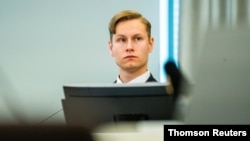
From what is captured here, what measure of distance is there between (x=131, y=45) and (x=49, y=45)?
39cm

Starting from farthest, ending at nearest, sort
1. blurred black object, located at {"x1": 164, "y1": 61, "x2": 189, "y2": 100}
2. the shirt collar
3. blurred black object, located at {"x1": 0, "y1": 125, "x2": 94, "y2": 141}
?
1. the shirt collar
2. blurred black object, located at {"x1": 164, "y1": 61, "x2": 189, "y2": 100}
3. blurred black object, located at {"x1": 0, "y1": 125, "x2": 94, "y2": 141}

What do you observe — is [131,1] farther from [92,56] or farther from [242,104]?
[242,104]

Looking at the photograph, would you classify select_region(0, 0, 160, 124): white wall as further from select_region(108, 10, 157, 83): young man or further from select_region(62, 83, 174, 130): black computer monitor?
select_region(62, 83, 174, 130): black computer monitor

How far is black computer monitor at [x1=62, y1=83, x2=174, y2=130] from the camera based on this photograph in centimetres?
106

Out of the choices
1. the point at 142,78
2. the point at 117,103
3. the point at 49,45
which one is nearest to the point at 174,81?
the point at 117,103

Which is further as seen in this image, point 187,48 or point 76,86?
point 187,48

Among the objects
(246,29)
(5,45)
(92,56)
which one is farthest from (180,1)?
(5,45)

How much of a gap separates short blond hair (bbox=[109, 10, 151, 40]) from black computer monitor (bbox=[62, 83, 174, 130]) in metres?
0.52

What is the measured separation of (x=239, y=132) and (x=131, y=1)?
0.74 m

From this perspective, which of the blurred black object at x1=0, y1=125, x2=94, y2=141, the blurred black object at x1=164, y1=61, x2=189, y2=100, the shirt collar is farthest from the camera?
the shirt collar

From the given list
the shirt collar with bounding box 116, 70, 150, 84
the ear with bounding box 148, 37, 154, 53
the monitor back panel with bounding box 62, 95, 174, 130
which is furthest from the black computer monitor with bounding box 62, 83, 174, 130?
the ear with bounding box 148, 37, 154, 53

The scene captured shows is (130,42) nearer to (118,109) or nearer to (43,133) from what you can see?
(118,109)

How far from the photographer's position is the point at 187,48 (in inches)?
63.7

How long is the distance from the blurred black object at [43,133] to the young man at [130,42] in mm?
986
